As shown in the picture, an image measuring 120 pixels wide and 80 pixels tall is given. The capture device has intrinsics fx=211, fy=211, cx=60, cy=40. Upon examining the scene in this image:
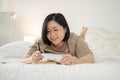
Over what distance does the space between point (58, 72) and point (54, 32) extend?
0.48 metres

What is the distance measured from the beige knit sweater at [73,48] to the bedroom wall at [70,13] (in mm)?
1636

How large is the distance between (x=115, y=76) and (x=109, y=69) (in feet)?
0.21

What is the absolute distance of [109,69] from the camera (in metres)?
0.96

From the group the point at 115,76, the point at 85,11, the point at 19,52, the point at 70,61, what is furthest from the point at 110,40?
the point at 115,76

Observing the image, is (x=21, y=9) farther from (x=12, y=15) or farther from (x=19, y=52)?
(x=19, y=52)

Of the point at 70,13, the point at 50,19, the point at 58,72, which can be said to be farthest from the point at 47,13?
the point at 58,72

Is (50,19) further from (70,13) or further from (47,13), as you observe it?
(47,13)

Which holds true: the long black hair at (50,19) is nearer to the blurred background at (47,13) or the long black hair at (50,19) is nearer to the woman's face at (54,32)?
the woman's face at (54,32)

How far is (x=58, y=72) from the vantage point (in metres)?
0.97

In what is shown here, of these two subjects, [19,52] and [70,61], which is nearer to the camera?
[70,61]

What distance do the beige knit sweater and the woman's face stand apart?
0.08 meters

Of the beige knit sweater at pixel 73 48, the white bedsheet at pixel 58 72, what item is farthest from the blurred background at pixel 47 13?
the white bedsheet at pixel 58 72

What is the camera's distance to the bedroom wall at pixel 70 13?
3020 millimetres

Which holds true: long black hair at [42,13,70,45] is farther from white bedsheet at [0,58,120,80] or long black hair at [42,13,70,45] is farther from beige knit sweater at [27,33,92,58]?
white bedsheet at [0,58,120,80]
